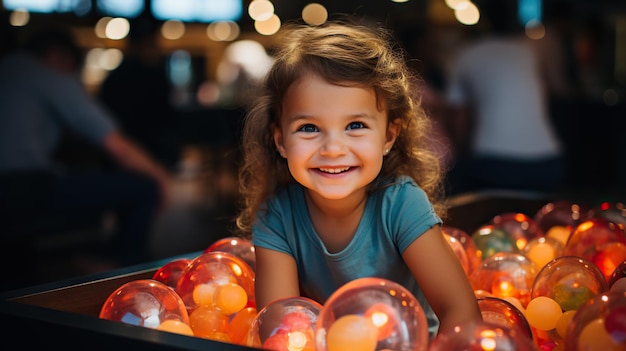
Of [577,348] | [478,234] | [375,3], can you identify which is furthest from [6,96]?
[375,3]

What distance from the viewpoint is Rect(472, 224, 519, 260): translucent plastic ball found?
2.30 metres

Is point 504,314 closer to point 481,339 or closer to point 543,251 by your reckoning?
point 481,339

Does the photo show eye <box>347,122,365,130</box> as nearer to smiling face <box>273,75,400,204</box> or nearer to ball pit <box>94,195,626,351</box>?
smiling face <box>273,75,400,204</box>

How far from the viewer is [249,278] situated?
190cm

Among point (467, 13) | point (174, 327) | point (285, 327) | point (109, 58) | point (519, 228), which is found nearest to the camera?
point (285, 327)

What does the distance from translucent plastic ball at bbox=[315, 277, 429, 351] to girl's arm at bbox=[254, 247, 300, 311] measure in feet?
1.32

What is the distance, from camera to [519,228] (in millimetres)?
2441

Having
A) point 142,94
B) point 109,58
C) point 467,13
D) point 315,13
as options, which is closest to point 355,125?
point 142,94

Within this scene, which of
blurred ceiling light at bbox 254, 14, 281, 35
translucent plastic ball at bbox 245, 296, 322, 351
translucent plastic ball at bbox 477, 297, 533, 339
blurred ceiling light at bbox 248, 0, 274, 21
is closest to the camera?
translucent plastic ball at bbox 245, 296, 322, 351

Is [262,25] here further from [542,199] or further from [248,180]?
[248,180]

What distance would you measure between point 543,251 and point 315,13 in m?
6.04

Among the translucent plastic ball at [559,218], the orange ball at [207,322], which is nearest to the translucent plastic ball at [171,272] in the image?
the orange ball at [207,322]

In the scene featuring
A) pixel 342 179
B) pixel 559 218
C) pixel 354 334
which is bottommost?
pixel 559 218

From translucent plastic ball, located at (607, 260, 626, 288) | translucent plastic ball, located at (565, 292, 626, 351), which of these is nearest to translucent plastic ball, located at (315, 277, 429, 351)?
translucent plastic ball, located at (565, 292, 626, 351)
